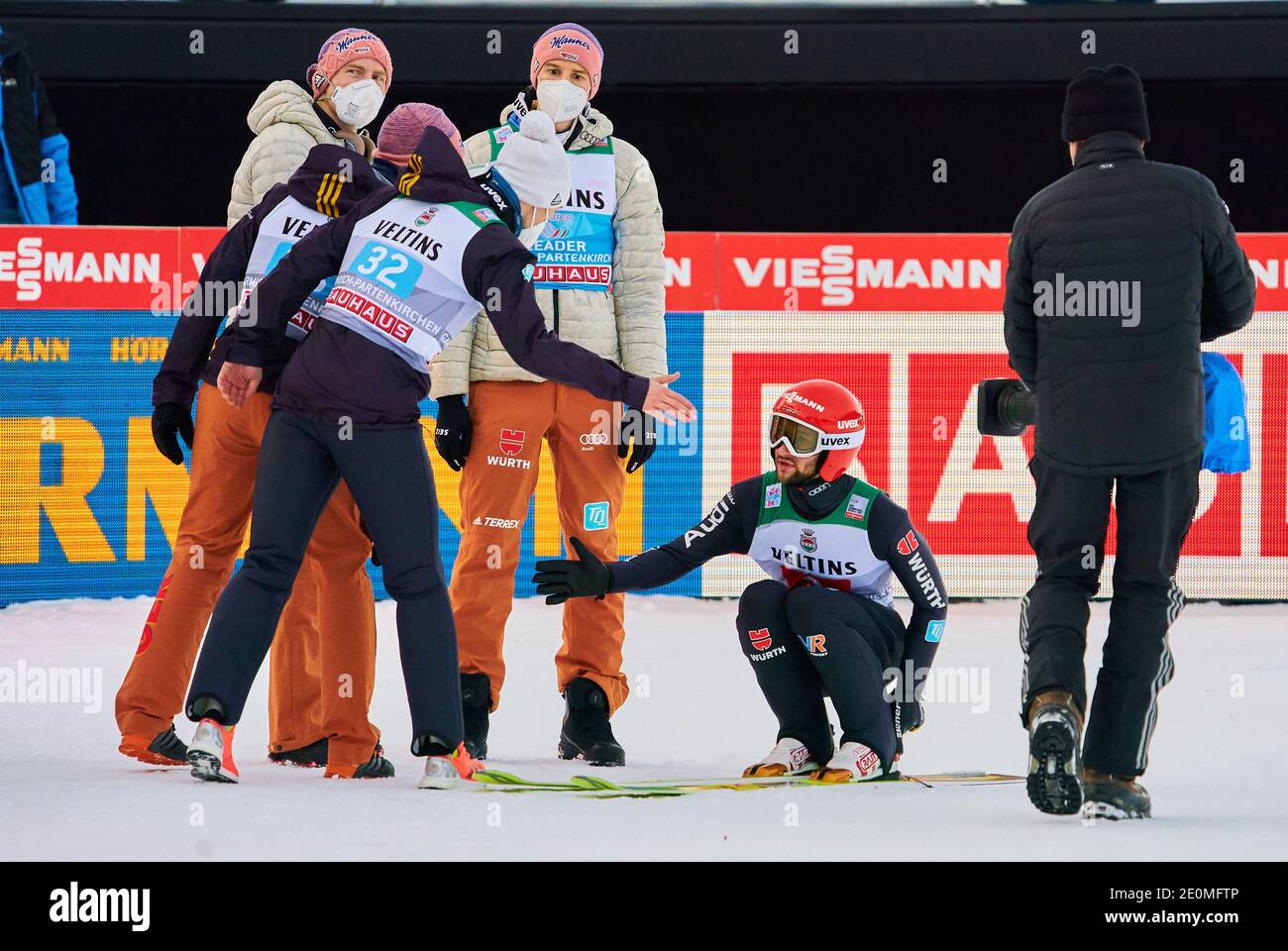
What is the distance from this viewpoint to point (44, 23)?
9438mm

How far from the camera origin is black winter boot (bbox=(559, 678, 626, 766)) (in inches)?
191

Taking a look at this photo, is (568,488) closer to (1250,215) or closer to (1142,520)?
(1142,520)

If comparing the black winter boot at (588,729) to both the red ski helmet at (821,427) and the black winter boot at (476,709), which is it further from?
the red ski helmet at (821,427)

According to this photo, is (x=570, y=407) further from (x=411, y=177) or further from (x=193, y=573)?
(x=193, y=573)

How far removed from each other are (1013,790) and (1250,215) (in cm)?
635

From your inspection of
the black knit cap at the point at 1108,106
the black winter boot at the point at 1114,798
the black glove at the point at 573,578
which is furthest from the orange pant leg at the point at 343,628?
the black knit cap at the point at 1108,106

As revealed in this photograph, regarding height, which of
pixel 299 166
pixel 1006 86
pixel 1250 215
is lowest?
pixel 299 166

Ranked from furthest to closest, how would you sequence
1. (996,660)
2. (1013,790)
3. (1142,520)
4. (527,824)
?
(996,660) → (1013,790) → (1142,520) → (527,824)

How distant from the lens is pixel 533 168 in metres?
4.44

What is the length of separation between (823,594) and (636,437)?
0.75 m

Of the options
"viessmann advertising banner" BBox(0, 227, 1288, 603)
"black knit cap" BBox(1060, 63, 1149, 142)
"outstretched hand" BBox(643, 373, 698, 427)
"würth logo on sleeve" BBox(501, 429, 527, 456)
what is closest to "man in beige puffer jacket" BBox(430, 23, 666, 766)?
"würth logo on sleeve" BBox(501, 429, 527, 456)

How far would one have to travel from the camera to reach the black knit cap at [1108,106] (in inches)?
164

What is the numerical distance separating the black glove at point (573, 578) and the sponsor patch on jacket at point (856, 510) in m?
0.65

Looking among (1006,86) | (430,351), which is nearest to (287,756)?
(430,351)
